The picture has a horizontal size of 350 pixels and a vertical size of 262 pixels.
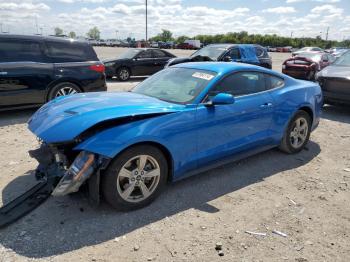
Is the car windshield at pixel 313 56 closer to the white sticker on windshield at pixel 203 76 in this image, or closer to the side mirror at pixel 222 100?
the white sticker on windshield at pixel 203 76

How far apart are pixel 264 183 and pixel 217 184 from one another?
2.09 feet

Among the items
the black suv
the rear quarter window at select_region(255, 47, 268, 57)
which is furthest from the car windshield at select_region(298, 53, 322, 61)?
the black suv

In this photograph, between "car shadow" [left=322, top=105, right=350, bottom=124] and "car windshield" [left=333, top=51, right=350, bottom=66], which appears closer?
"car shadow" [left=322, top=105, right=350, bottom=124]

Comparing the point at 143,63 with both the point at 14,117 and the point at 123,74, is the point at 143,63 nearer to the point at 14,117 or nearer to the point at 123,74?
the point at 123,74

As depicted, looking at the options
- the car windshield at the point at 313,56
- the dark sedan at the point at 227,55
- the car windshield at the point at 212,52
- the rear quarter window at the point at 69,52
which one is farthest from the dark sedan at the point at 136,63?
the car windshield at the point at 313,56

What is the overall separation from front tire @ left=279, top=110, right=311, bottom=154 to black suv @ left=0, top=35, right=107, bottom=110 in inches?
186

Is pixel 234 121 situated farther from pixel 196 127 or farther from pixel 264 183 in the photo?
pixel 264 183

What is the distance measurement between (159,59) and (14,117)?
878 cm

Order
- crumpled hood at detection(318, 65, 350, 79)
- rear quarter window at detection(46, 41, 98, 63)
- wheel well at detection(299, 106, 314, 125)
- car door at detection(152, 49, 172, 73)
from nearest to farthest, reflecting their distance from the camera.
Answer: wheel well at detection(299, 106, 314, 125) < rear quarter window at detection(46, 41, 98, 63) < crumpled hood at detection(318, 65, 350, 79) < car door at detection(152, 49, 172, 73)

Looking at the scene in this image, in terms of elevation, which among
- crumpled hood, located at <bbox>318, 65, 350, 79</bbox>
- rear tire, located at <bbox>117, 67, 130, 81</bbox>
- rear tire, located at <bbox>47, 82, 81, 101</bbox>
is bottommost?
rear tire, located at <bbox>117, 67, 130, 81</bbox>

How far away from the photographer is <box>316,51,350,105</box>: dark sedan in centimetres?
806

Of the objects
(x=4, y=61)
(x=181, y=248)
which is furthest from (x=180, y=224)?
(x=4, y=61)

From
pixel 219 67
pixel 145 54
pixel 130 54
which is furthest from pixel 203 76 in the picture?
pixel 130 54

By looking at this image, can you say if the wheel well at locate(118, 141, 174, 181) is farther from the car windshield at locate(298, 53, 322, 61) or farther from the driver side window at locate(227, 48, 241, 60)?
the car windshield at locate(298, 53, 322, 61)
